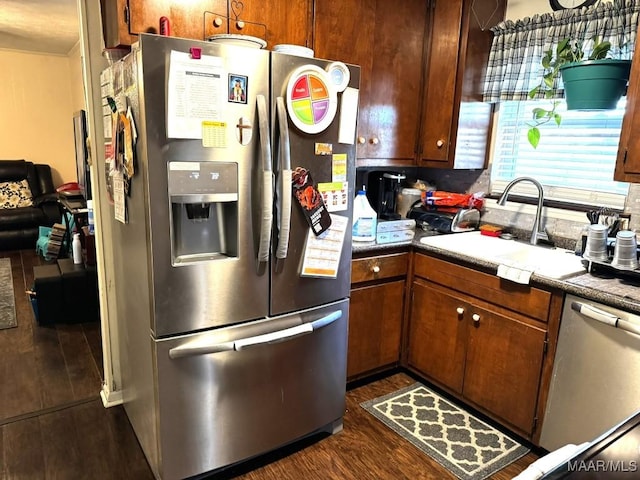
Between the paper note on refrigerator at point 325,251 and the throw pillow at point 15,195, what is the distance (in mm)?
5350

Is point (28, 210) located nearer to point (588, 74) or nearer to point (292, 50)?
point (292, 50)

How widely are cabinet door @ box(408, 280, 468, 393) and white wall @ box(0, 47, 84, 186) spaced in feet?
18.3

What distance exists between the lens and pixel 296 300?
1922 mm

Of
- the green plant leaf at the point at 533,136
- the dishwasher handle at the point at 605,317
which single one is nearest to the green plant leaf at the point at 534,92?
the green plant leaf at the point at 533,136

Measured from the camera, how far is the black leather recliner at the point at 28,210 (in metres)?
5.33

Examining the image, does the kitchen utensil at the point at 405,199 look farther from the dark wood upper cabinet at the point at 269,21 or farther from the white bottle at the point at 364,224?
the dark wood upper cabinet at the point at 269,21

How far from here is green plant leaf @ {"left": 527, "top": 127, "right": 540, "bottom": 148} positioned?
2449 millimetres

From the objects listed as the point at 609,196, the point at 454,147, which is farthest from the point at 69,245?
the point at 609,196

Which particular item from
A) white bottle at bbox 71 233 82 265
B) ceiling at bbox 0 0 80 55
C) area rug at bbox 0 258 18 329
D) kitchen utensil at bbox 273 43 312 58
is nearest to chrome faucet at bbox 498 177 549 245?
kitchen utensil at bbox 273 43 312 58

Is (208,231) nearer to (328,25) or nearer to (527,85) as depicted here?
(328,25)

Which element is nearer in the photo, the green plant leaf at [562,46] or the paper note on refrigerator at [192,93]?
the paper note on refrigerator at [192,93]

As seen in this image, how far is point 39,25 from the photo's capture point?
4664 mm

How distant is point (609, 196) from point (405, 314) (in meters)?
1.24

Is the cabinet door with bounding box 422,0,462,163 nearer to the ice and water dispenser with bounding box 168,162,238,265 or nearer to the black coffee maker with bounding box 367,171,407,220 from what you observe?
the black coffee maker with bounding box 367,171,407,220
